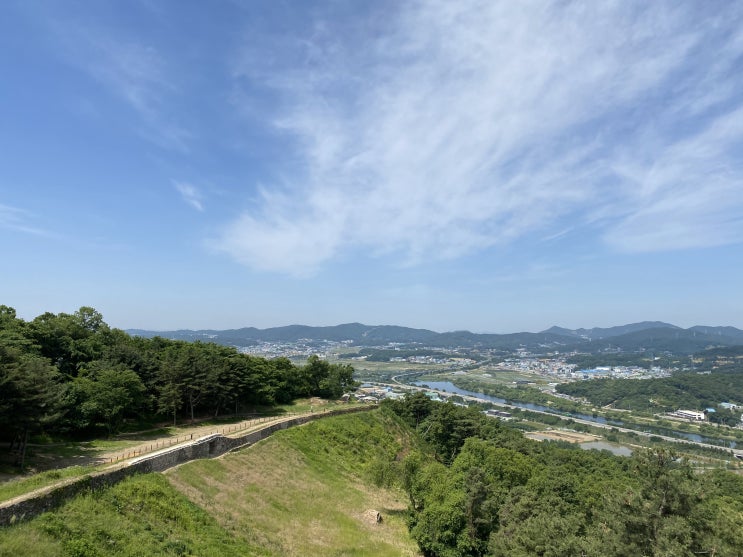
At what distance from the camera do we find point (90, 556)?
11953mm

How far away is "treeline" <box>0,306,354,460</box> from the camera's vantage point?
20375 millimetres

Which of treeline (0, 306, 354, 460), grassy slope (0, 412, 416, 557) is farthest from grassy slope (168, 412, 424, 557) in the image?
treeline (0, 306, 354, 460)

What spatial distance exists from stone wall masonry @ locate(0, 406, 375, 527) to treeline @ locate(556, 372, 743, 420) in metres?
154

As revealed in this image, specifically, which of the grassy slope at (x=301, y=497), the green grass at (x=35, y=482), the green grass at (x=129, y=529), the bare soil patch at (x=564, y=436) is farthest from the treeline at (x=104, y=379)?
the bare soil patch at (x=564, y=436)

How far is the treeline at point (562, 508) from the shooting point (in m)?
15.3

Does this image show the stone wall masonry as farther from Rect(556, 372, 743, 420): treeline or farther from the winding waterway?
Rect(556, 372, 743, 420): treeline

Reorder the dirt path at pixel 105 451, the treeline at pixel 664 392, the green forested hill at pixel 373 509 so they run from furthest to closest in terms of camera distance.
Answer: the treeline at pixel 664 392 → the dirt path at pixel 105 451 → the green forested hill at pixel 373 509

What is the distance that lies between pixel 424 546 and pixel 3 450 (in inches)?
903

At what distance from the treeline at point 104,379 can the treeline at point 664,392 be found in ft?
461

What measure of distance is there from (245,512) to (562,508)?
59.3 ft

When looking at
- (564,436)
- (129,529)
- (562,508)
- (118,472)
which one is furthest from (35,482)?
(564,436)

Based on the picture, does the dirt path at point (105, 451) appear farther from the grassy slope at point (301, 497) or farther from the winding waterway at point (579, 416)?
the winding waterway at point (579, 416)

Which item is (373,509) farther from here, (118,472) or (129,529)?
(129,529)

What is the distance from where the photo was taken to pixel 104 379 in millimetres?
28281
